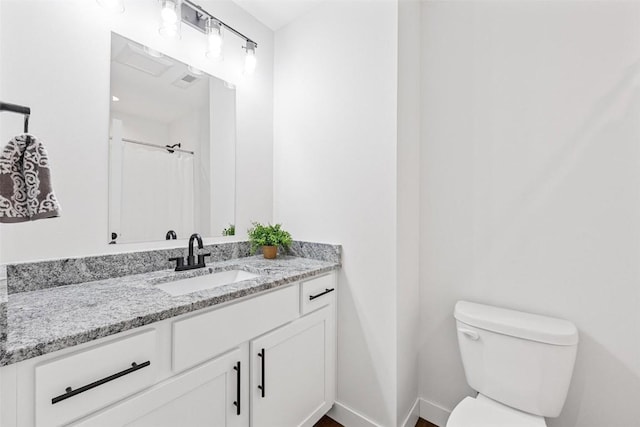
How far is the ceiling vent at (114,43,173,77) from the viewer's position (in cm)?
134

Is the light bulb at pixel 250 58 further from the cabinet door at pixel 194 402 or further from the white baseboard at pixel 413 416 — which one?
the white baseboard at pixel 413 416

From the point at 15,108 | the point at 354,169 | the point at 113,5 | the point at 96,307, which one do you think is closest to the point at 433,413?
the point at 354,169

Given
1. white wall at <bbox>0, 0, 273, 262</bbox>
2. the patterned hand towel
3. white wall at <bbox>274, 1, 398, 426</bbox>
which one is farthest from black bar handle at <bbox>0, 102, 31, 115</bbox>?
white wall at <bbox>274, 1, 398, 426</bbox>

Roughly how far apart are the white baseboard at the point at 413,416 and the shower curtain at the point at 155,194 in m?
1.56

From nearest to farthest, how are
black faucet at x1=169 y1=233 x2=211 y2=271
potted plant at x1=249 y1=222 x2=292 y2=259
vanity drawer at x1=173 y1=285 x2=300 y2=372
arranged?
1. vanity drawer at x1=173 y1=285 x2=300 y2=372
2. black faucet at x1=169 y1=233 x2=211 y2=271
3. potted plant at x1=249 y1=222 x2=292 y2=259

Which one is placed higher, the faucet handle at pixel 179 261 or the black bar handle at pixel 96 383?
the faucet handle at pixel 179 261

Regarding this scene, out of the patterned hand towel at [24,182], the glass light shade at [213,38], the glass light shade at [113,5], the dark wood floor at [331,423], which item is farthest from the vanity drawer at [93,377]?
the glass light shade at [213,38]

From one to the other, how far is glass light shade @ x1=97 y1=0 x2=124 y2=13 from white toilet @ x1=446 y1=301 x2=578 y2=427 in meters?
2.12

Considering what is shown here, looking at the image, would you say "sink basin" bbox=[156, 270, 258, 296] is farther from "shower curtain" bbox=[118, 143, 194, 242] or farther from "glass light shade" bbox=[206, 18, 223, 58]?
"glass light shade" bbox=[206, 18, 223, 58]

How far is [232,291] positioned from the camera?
1068 millimetres

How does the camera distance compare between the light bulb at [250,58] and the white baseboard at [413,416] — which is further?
the light bulb at [250,58]

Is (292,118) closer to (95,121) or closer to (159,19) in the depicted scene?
(159,19)

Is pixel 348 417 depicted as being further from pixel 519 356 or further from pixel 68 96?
pixel 68 96

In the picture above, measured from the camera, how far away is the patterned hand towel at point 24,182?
677mm
